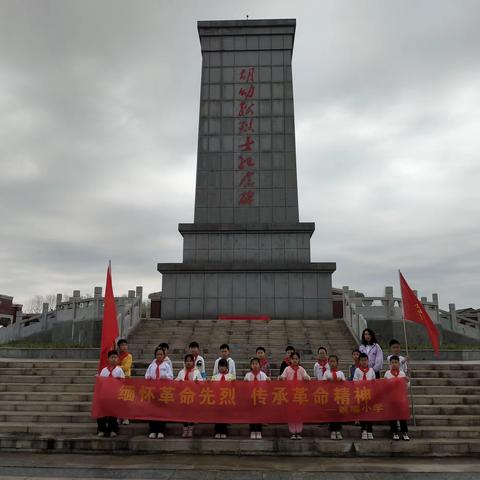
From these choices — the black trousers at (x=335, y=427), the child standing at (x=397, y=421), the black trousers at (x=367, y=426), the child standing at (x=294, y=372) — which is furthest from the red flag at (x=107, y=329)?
the child standing at (x=397, y=421)

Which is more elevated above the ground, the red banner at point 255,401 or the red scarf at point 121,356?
the red scarf at point 121,356

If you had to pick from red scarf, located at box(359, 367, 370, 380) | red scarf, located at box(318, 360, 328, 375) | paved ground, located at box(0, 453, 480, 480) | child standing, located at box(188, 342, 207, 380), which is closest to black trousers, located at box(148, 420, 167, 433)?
paved ground, located at box(0, 453, 480, 480)

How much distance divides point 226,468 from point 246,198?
1550 centimetres

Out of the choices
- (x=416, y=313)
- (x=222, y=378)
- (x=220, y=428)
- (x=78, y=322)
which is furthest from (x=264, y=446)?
(x=78, y=322)

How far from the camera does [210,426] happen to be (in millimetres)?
7750

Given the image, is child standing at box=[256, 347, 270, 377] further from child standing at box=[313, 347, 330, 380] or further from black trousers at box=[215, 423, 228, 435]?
black trousers at box=[215, 423, 228, 435]

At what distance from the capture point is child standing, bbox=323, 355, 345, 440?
7367 millimetres

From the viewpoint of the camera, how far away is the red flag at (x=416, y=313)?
7.90 m

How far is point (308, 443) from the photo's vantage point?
22.9 ft

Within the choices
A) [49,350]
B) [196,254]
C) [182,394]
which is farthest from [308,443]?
[196,254]

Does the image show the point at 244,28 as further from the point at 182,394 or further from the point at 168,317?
the point at 182,394

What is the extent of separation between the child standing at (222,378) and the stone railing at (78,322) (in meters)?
7.16

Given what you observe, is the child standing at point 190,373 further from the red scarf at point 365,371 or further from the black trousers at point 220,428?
the red scarf at point 365,371

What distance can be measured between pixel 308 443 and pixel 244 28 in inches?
792
